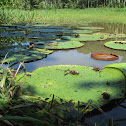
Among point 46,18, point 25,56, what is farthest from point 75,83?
point 46,18

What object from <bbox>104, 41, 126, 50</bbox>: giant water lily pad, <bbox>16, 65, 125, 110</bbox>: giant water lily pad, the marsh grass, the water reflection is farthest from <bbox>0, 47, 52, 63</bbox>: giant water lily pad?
the marsh grass

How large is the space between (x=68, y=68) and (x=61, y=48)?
1.35 metres

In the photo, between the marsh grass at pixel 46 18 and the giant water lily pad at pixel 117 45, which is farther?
the marsh grass at pixel 46 18

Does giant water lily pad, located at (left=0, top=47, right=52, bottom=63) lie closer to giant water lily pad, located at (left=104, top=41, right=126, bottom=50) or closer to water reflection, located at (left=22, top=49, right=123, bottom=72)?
water reflection, located at (left=22, top=49, right=123, bottom=72)

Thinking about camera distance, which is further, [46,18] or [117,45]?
[46,18]

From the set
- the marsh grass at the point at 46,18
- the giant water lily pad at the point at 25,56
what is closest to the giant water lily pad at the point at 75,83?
the giant water lily pad at the point at 25,56

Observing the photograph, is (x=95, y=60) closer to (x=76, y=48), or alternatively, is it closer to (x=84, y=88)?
(x=76, y=48)

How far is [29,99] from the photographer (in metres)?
1.36

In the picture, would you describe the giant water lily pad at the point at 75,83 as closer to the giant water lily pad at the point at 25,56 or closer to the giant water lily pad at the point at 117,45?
the giant water lily pad at the point at 25,56

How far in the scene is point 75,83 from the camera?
167cm

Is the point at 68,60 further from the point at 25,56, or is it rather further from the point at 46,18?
the point at 46,18

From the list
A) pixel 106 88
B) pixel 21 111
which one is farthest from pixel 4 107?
pixel 106 88

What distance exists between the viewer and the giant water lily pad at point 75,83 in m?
1.44

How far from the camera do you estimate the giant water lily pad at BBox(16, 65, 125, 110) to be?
1.44m
